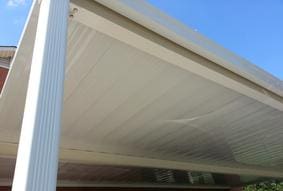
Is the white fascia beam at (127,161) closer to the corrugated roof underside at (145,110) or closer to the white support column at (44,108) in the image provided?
the corrugated roof underside at (145,110)

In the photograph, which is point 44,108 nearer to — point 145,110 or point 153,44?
point 153,44

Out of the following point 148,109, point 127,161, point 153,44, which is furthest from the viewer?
point 127,161

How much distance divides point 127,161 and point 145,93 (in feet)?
8.03

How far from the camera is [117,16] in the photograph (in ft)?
8.13

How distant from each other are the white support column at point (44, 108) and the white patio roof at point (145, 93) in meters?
0.30

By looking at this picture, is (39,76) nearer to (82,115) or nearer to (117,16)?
(117,16)

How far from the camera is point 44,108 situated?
1.72m

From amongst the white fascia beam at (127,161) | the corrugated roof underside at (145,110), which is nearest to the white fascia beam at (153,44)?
the corrugated roof underside at (145,110)

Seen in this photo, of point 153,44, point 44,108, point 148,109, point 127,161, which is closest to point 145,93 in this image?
point 148,109

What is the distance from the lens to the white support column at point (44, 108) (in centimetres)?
151

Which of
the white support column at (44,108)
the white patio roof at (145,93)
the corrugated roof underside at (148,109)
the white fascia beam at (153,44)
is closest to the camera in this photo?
the white support column at (44,108)

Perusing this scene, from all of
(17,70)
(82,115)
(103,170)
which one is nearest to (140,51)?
(17,70)

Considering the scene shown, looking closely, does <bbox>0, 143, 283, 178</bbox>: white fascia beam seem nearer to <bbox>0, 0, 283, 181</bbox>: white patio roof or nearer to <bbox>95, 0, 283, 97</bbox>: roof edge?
<bbox>0, 0, 283, 181</bbox>: white patio roof

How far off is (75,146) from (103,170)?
7.59 feet
